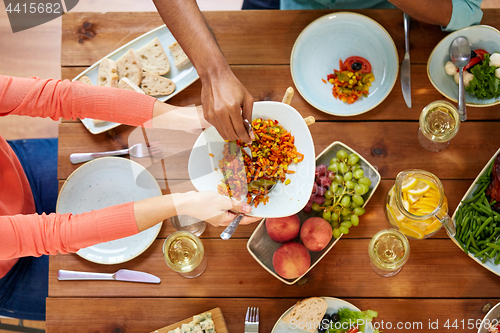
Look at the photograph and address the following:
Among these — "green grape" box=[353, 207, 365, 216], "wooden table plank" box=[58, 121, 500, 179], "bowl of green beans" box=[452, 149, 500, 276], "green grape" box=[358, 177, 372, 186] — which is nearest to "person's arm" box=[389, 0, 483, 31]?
"wooden table plank" box=[58, 121, 500, 179]

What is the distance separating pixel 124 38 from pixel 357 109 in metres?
0.96

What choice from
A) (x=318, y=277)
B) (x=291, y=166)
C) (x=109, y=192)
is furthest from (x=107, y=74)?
(x=318, y=277)

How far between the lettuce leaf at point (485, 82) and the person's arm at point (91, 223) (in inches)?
37.0

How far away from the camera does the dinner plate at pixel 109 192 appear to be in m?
1.29

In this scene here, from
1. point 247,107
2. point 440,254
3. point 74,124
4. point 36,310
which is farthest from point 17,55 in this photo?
point 440,254

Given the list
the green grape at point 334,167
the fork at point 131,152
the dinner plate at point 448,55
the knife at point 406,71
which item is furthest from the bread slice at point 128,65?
the dinner plate at point 448,55

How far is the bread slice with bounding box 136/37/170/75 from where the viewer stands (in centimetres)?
134

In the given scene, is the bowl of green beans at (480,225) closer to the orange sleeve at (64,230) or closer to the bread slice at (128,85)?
the orange sleeve at (64,230)

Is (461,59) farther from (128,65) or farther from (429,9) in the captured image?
(128,65)

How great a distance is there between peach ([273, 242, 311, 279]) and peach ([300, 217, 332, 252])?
0.03 metres

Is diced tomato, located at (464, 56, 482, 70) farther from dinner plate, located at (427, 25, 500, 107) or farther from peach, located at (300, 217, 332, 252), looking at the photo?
peach, located at (300, 217, 332, 252)

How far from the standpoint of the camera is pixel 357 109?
1321 mm

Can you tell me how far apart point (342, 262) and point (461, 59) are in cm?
84

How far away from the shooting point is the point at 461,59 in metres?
1.23
